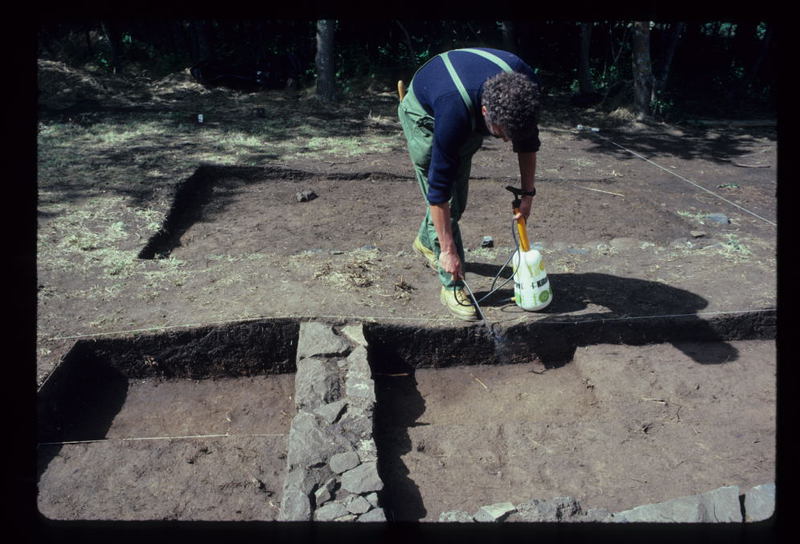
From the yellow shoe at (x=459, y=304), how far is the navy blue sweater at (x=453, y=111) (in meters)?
0.87

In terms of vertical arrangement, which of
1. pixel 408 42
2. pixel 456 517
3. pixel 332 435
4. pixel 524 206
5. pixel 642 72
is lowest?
pixel 456 517

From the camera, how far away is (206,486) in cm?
294

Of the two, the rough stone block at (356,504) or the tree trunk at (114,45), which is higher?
the tree trunk at (114,45)

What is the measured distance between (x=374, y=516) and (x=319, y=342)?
132cm

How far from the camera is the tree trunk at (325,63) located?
33.7 feet

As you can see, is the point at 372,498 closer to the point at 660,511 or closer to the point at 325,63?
the point at 660,511

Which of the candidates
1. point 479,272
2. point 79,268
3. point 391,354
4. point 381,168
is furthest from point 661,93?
point 79,268

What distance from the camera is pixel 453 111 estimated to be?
305cm

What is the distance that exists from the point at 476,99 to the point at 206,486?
2.20 m

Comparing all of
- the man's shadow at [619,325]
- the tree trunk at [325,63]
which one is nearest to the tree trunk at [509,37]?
the tree trunk at [325,63]

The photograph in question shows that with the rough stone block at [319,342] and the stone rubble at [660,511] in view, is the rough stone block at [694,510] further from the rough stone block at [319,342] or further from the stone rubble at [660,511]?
the rough stone block at [319,342]

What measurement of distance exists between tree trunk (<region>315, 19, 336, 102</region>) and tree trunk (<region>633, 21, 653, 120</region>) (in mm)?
4679

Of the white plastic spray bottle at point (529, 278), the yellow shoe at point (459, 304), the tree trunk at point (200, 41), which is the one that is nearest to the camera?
the white plastic spray bottle at point (529, 278)

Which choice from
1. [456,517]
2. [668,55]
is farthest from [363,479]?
[668,55]
